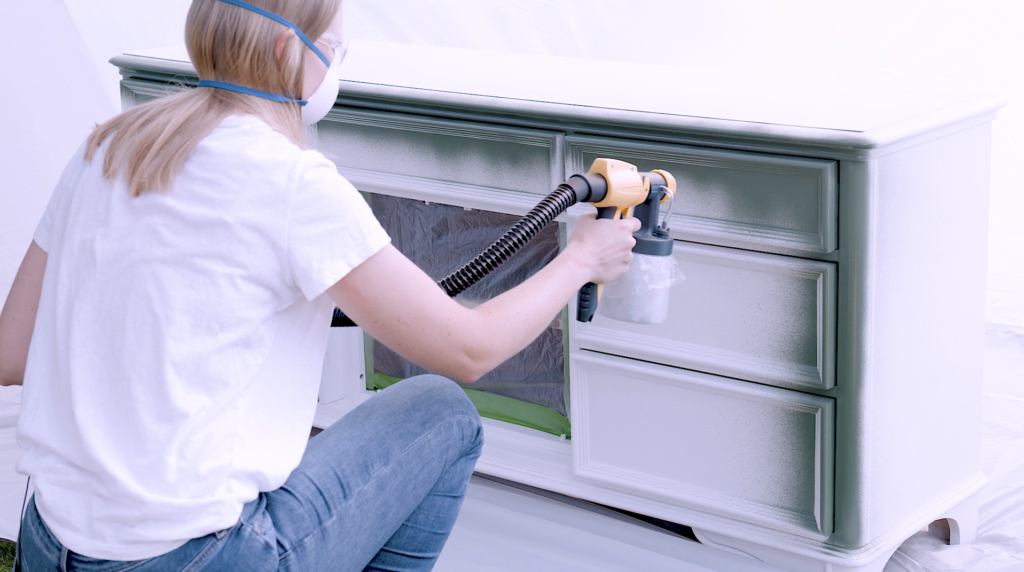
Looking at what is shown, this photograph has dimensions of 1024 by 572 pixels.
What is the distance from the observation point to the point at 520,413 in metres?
1.86

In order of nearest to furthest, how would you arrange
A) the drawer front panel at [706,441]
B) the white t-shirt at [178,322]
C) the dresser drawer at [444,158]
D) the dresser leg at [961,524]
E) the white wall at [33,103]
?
1. the white t-shirt at [178,322]
2. the drawer front panel at [706,441]
3. the dresser drawer at [444,158]
4. the dresser leg at [961,524]
5. the white wall at [33,103]

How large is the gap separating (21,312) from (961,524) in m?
1.44

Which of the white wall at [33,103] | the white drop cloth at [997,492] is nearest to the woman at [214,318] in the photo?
the white drop cloth at [997,492]

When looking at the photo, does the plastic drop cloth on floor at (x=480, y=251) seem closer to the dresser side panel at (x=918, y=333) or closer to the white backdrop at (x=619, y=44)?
the dresser side panel at (x=918, y=333)

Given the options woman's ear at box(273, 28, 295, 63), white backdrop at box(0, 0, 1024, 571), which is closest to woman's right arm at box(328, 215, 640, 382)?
woman's ear at box(273, 28, 295, 63)

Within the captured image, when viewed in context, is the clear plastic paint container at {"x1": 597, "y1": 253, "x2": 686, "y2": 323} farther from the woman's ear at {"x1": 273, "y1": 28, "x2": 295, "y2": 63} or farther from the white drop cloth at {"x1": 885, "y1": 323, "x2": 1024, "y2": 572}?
the white drop cloth at {"x1": 885, "y1": 323, "x2": 1024, "y2": 572}

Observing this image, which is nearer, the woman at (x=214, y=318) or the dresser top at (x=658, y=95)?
the woman at (x=214, y=318)

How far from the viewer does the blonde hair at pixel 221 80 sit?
90cm

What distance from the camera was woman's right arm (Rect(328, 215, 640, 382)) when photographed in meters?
0.90

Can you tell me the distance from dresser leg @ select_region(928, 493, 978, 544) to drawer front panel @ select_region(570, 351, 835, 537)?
13.7 inches

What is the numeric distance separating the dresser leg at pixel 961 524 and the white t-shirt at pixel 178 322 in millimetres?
1217

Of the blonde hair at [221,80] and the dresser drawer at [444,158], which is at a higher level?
the blonde hair at [221,80]

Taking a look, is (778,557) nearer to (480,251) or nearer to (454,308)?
(480,251)

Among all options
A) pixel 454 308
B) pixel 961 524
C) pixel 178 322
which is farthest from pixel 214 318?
pixel 961 524
